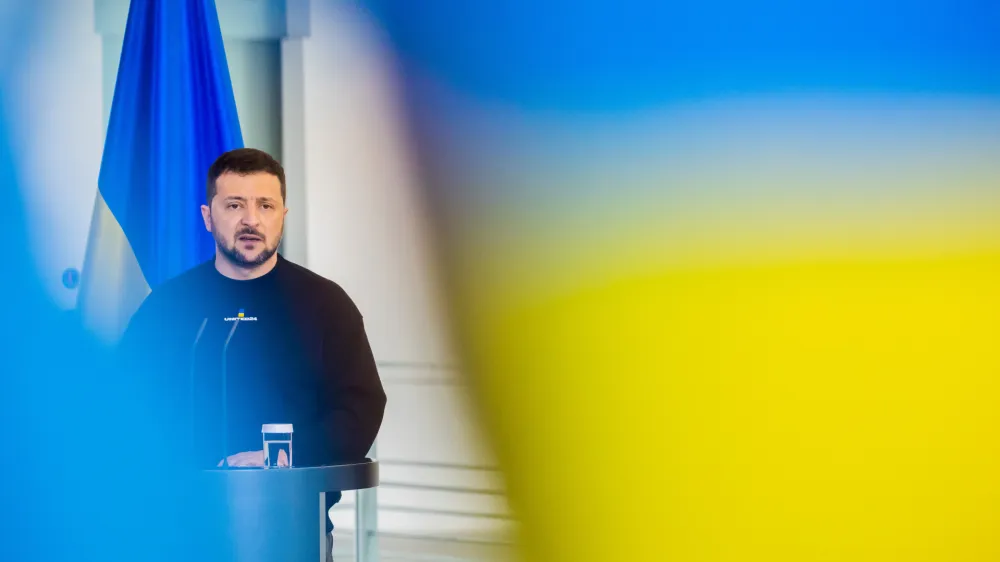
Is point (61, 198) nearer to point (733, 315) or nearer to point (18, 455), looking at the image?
point (18, 455)

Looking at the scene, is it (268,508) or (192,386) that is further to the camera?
(192,386)

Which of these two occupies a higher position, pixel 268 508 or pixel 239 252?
pixel 239 252

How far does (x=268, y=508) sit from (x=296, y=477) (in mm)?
79

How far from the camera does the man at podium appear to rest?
2.48 meters

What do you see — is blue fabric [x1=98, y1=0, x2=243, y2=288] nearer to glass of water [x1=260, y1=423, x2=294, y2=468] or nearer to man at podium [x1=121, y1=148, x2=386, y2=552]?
man at podium [x1=121, y1=148, x2=386, y2=552]

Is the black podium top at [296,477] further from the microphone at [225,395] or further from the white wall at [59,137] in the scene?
the white wall at [59,137]

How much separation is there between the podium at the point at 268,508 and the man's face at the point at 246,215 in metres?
0.56

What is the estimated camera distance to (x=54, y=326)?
120 inches

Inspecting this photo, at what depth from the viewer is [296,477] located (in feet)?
6.98

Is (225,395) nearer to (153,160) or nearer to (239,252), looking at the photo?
(239,252)

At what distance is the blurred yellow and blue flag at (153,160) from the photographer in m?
2.85

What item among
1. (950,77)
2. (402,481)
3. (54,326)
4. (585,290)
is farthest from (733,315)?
(54,326)

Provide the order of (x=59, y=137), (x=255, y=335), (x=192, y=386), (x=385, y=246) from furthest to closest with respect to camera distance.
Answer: (x=59, y=137) → (x=385, y=246) → (x=255, y=335) → (x=192, y=386)

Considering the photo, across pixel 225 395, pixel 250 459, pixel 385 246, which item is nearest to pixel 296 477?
pixel 250 459
